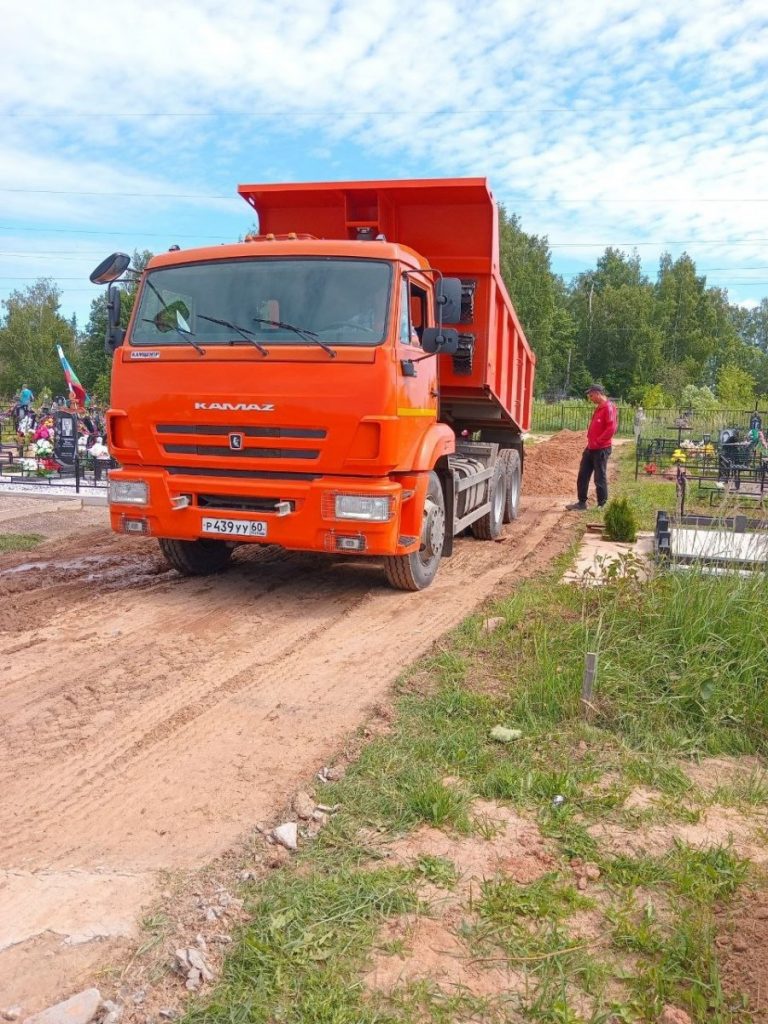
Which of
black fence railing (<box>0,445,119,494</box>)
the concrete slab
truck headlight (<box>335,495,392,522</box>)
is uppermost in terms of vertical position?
truck headlight (<box>335,495,392,522</box>)

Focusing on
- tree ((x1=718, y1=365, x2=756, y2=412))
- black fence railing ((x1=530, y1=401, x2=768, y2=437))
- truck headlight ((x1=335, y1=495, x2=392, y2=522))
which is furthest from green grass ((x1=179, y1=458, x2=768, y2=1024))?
tree ((x1=718, y1=365, x2=756, y2=412))

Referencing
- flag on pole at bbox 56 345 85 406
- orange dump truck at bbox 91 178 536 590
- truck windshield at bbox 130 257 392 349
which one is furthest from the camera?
flag on pole at bbox 56 345 85 406

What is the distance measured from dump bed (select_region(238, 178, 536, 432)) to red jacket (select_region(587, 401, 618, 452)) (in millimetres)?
3128

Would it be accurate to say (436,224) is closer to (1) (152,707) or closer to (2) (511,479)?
(2) (511,479)

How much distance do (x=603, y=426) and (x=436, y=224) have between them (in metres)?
4.43

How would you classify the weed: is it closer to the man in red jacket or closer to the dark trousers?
the man in red jacket

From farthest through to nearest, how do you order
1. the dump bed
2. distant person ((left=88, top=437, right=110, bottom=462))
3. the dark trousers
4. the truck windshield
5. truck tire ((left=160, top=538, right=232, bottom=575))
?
distant person ((left=88, top=437, right=110, bottom=462))
the dark trousers
the dump bed
truck tire ((left=160, top=538, right=232, bottom=575))
the truck windshield

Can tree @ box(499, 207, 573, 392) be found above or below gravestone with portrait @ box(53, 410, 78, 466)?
above

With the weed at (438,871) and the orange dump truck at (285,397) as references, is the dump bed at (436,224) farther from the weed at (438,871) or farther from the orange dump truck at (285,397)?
the weed at (438,871)

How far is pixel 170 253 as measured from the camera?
21.5 ft

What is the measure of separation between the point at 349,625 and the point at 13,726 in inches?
95.3

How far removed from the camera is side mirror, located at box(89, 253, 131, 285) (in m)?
5.98

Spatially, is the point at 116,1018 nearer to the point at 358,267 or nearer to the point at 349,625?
the point at 349,625

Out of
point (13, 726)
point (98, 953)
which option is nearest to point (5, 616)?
point (13, 726)
